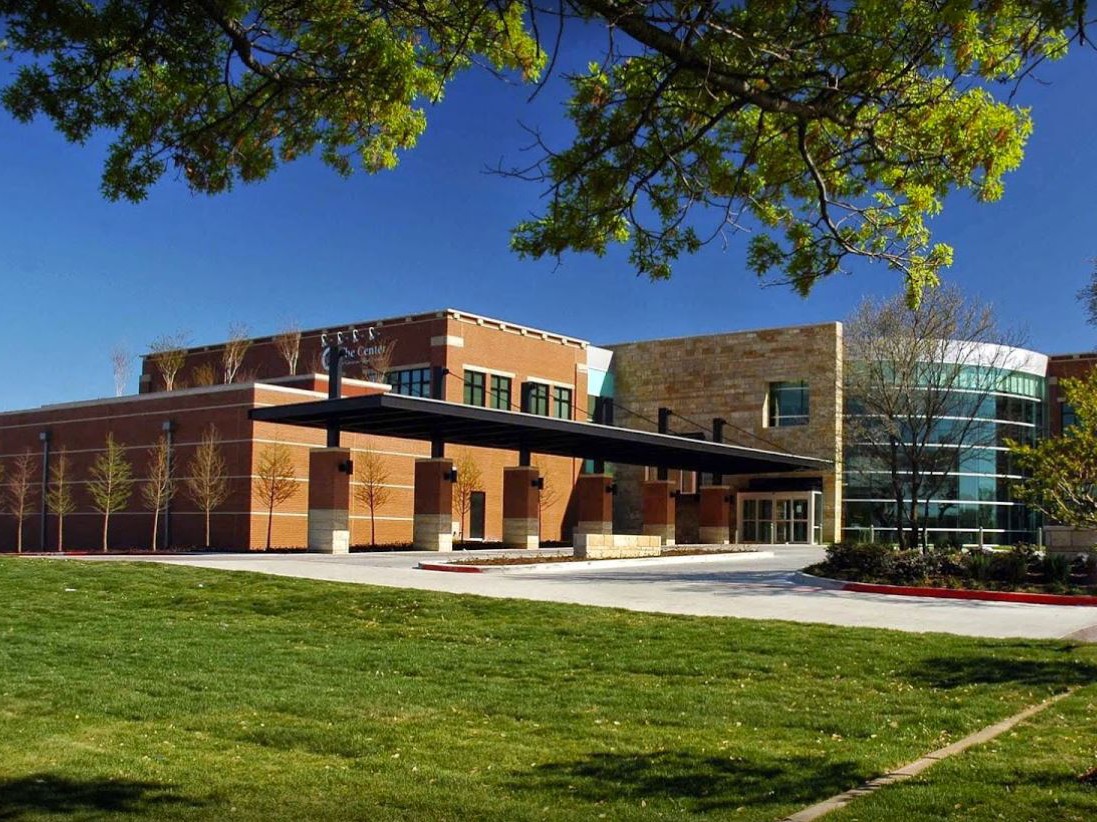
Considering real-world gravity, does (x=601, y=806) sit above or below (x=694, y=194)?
below

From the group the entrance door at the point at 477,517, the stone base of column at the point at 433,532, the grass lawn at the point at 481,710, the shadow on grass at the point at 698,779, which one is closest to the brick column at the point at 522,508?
the stone base of column at the point at 433,532

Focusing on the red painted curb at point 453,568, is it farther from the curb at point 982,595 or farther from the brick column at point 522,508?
the brick column at point 522,508

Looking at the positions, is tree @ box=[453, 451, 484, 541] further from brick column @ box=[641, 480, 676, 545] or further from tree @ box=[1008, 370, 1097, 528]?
tree @ box=[1008, 370, 1097, 528]

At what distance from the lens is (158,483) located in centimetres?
4619

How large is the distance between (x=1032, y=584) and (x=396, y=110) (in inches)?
797

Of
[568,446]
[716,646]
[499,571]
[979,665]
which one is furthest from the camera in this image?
[568,446]

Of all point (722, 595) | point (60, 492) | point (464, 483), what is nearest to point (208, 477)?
point (60, 492)

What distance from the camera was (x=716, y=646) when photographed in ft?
48.5

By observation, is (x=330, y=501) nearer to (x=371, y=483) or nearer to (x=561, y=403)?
(x=371, y=483)

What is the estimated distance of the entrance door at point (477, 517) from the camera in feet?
187

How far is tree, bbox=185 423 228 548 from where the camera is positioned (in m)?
45.1

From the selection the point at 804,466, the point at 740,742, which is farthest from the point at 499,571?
the point at 804,466

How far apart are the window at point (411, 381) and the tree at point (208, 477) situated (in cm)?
1151

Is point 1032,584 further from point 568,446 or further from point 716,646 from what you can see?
point 568,446
